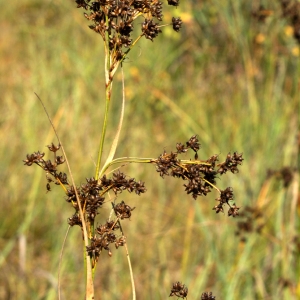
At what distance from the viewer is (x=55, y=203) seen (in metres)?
4.52

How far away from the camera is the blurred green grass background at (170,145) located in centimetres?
348

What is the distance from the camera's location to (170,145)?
226 inches

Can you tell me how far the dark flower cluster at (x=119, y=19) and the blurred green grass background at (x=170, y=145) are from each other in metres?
1.63

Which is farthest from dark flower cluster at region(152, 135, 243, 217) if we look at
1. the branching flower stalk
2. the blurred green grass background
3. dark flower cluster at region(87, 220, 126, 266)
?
the blurred green grass background

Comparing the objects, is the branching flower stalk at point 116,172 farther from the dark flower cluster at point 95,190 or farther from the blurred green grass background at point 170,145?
the blurred green grass background at point 170,145

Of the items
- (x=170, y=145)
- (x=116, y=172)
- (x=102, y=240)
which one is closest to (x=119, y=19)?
(x=116, y=172)

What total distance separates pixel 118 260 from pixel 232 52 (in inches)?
103

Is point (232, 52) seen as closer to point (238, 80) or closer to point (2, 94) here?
point (238, 80)

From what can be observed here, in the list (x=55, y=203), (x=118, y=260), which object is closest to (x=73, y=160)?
(x=55, y=203)

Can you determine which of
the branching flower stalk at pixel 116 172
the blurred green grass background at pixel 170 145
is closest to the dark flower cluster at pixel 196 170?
the branching flower stalk at pixel 116 172

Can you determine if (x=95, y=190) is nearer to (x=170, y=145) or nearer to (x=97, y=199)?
(x=97, y=199)

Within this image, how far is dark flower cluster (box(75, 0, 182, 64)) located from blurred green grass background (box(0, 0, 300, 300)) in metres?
1.63

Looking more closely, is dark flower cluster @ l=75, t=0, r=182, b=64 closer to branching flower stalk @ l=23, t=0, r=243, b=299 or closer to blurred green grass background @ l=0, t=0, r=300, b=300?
branching flower stalk @ l=23, t=0, r=243, b=299

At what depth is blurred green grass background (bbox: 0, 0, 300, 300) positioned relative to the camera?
3.48 metres
